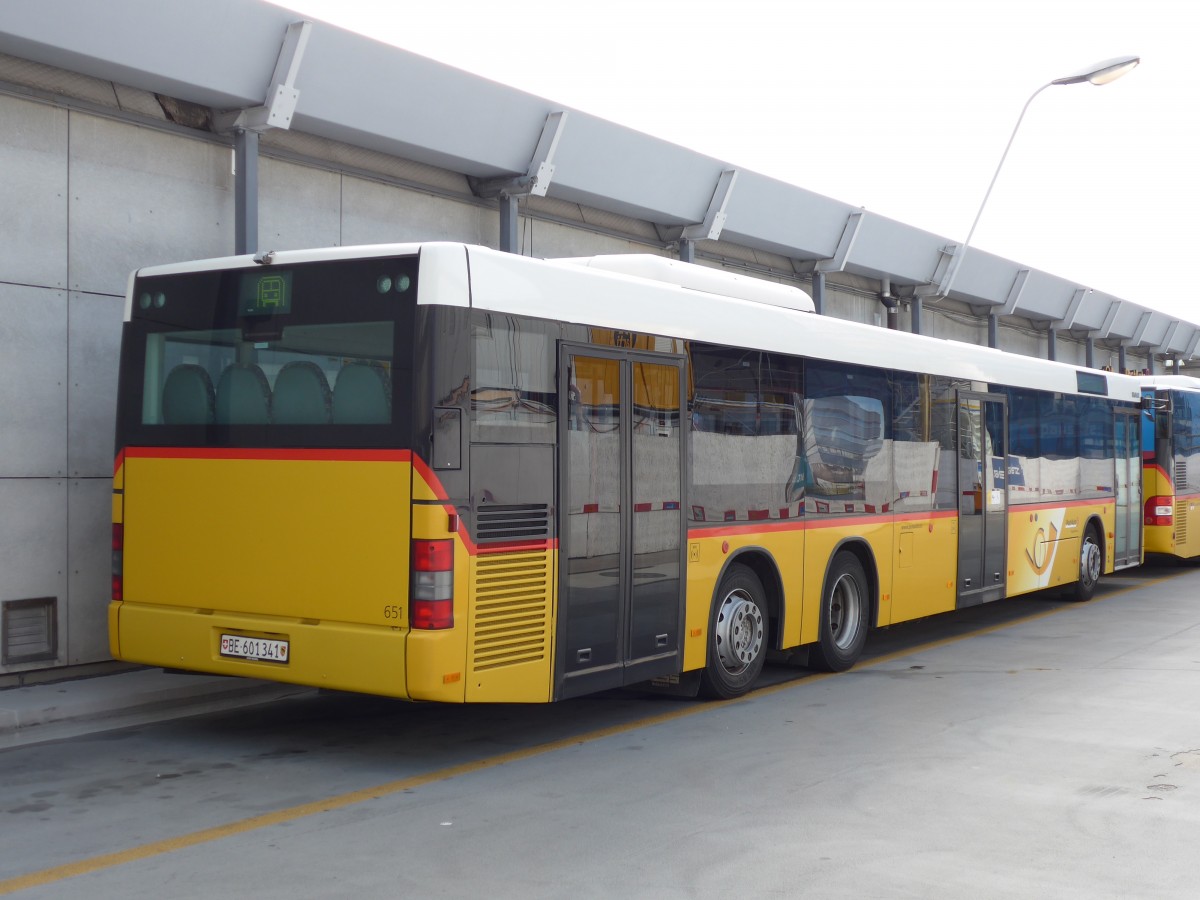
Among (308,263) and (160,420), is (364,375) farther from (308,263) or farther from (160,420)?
(160,420)

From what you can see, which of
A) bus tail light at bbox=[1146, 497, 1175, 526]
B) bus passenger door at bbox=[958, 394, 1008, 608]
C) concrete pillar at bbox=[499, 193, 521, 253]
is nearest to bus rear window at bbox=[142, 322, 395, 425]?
concrete pillar at bbox=[499, 193, 521, 253]

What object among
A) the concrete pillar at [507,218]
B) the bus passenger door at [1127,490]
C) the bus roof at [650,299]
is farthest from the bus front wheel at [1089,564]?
the concrete pillar at [507,218]

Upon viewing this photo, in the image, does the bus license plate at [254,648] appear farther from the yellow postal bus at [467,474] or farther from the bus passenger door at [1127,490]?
the bus passenger door at [1127,490]

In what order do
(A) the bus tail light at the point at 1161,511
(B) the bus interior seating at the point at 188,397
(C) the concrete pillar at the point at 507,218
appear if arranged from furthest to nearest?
(A) the bus tail light at the point at 1161,511
(C) the concrete pillar at the point at 507,218
(B) the bus interior seating at the point at 188,397

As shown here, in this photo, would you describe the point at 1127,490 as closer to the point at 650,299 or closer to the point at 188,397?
the point at 650,299

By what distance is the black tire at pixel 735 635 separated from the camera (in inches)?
367

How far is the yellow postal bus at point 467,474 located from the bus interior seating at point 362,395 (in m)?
0.02

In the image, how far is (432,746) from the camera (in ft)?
26.2

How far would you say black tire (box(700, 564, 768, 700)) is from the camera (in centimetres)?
931

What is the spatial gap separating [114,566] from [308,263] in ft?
7.93

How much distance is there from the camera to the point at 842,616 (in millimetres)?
11125

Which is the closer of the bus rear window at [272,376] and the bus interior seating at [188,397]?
the bus rear window at [272,376]

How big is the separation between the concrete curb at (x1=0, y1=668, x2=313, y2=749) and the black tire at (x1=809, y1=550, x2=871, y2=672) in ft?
13.4

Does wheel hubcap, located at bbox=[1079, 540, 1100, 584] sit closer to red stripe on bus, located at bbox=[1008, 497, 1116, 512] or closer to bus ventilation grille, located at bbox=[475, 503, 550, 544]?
red stripe on bus, located at bbox=[1008, 497, 1116, 512]
